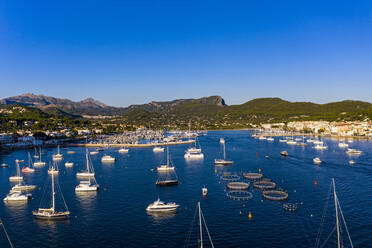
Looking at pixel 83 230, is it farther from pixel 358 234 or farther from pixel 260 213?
pixel 358 234

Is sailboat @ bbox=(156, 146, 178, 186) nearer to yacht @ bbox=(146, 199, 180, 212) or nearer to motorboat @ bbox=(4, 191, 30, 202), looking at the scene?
yacht @ bbox=(146, 199, 180, 212)

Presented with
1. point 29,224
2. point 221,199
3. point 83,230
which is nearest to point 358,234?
point 221,199

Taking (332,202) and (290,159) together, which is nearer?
(332,202)

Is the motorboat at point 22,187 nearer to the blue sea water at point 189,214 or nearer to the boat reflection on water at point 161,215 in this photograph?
the blue sea water at point 189,214

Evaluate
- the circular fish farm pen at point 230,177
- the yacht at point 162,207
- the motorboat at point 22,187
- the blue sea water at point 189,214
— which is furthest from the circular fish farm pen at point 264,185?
the motorboat at point 22,187

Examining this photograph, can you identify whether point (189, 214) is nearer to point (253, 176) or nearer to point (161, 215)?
point (161, 215)

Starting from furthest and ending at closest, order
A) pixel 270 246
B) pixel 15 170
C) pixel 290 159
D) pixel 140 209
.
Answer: pixel 290 159 → pixel 15 170 → pixel 140 209 → pixel 270 246
